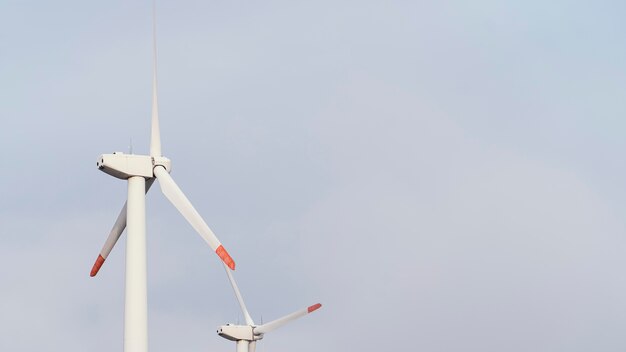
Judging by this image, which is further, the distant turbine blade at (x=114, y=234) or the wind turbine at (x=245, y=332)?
the wind turbine at (x=245, y=332)

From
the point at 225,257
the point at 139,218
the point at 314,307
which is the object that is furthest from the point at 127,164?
the point at 314,307

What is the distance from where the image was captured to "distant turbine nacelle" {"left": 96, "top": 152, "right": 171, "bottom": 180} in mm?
67500

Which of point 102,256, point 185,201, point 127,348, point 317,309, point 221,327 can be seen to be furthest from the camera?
point 221,327

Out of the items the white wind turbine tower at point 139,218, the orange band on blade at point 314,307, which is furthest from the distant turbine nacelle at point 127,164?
the orange band on blade at point 314,307

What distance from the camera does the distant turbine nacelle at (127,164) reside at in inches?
2657

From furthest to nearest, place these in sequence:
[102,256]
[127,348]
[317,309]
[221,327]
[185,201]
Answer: [221,327], [317,309], [102,256], [185,201], [127,348]

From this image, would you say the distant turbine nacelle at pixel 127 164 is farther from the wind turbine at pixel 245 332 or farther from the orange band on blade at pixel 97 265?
the wind turbine at pixel 245 332

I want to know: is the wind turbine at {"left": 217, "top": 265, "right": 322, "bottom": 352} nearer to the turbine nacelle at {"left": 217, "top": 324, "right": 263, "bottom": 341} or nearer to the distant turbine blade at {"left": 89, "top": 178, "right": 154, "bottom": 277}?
the turbine nacelle at {"left": 217, "top": 324, "right": 263, "bottom": 341}

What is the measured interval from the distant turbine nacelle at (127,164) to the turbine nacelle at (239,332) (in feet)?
158

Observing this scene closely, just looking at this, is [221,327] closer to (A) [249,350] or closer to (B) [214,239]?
(A) [249,350]

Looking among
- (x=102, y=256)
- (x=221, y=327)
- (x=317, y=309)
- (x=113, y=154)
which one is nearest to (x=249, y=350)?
(x=221, y=327)

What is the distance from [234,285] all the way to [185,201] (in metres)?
41.8

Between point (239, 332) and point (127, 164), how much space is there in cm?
4993

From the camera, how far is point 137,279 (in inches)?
2571
